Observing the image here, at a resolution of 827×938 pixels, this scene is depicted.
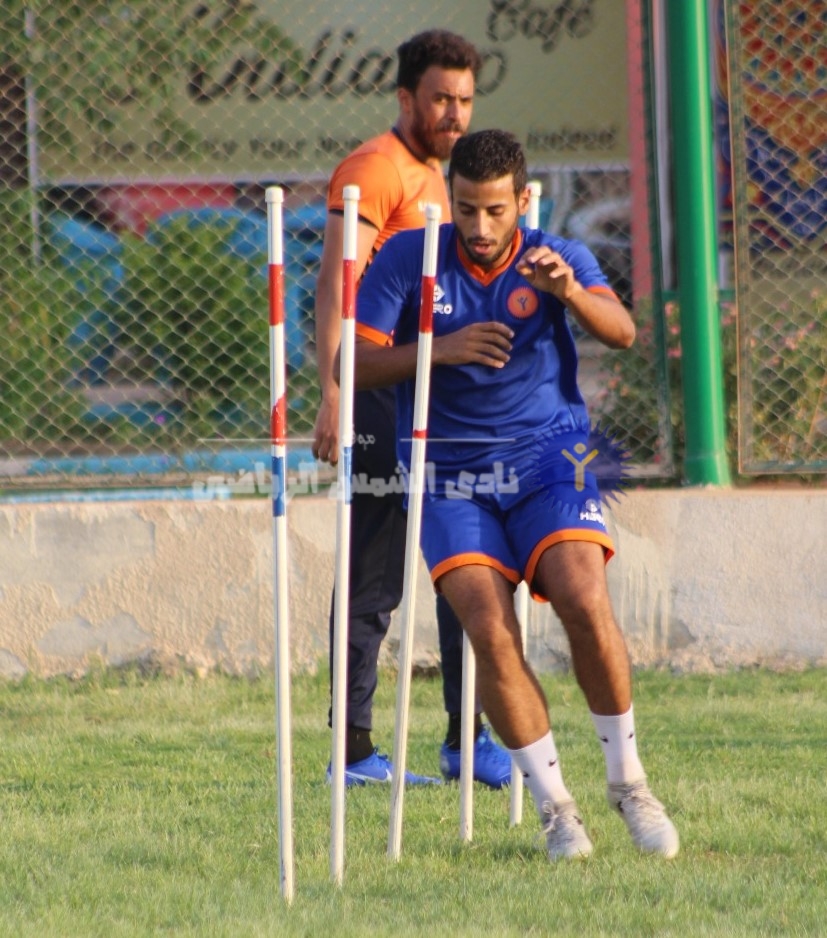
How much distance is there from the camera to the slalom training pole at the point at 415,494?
3.62 metres

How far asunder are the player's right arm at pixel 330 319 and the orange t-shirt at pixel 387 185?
0.06 meters

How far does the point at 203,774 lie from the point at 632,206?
3.42m

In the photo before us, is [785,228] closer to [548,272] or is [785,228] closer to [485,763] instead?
[485,763]

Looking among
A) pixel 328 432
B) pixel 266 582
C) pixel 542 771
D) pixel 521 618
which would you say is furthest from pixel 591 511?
pixel 266 582

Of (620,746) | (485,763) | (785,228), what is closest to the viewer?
(620,746)

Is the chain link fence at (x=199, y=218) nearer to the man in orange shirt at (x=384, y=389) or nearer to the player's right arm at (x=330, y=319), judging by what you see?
the man in orange shirt at (x=384, y=389)

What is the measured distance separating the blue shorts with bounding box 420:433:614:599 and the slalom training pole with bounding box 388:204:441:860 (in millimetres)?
147

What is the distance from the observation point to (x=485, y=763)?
15.5ft

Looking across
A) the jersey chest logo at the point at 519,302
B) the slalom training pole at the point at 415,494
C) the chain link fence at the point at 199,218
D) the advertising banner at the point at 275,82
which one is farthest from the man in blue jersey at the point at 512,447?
the advertising banner at the point at 275,82

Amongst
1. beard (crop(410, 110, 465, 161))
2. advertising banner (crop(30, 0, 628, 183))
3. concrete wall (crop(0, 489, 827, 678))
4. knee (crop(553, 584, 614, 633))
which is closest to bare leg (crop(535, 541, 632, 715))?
knee (crop(553, 584, 614, 633))

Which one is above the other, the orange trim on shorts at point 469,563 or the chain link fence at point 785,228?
the chain link fence at point 785,228

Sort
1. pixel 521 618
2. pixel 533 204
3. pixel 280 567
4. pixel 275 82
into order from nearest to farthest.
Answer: pixel 280 567
pixel 521 618
pixel 533 204
pixel 275 82

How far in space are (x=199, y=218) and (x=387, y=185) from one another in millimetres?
2586

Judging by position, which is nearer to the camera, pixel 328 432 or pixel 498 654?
pixel 498 654
